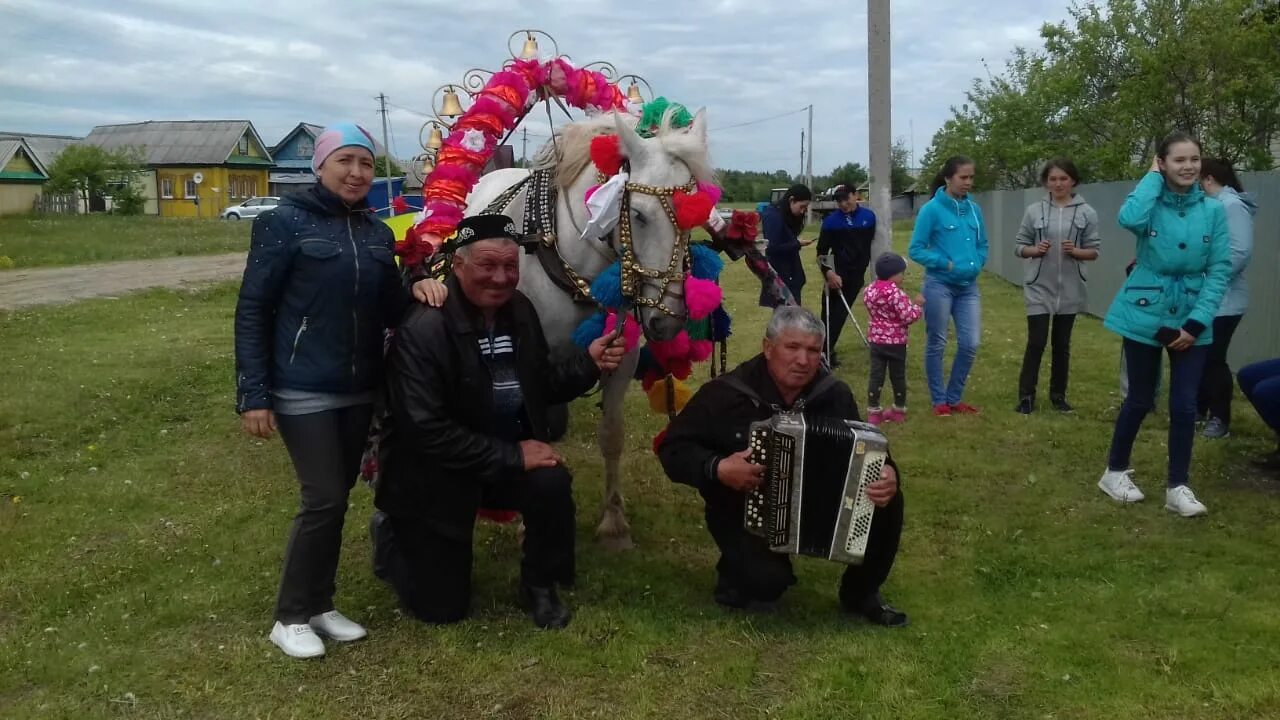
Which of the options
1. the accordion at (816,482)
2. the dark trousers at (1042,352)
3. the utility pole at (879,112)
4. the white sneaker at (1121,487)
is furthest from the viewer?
the utility pole at (879,112)

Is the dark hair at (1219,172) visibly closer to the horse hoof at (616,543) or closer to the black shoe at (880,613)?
the black shoe at (880,613)

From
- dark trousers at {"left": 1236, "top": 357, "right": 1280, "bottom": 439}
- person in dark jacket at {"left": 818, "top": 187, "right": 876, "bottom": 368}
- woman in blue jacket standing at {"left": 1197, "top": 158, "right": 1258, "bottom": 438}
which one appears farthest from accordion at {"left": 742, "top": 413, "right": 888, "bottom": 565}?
person in dark jacket at {"left": 818, "top": 187, "right": 876, "bottom": 368}

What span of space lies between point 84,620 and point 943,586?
385 centimetres

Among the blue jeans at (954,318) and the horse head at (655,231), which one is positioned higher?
the horse head at (655,231)

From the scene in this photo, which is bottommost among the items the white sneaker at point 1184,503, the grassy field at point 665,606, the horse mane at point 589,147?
the grassy field at point 665,606

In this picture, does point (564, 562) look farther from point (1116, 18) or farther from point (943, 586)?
point (1116, 18)

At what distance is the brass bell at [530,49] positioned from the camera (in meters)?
5.60

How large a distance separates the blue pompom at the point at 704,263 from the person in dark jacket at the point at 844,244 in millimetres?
4429

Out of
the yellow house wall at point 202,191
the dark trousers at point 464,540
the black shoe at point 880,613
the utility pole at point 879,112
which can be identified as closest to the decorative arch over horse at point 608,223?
the dark trousers at point 464,540

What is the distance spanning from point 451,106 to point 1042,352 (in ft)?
16.2

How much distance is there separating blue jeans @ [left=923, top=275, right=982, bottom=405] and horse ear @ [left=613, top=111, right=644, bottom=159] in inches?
147

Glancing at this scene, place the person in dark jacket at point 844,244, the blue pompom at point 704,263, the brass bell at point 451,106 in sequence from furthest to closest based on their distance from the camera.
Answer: the person in dark jacket at point 844,244 < the brass bell at point 451,106 < the blue pompom at point 704,263

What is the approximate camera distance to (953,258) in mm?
7250

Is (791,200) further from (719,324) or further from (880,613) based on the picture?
(880,613)
